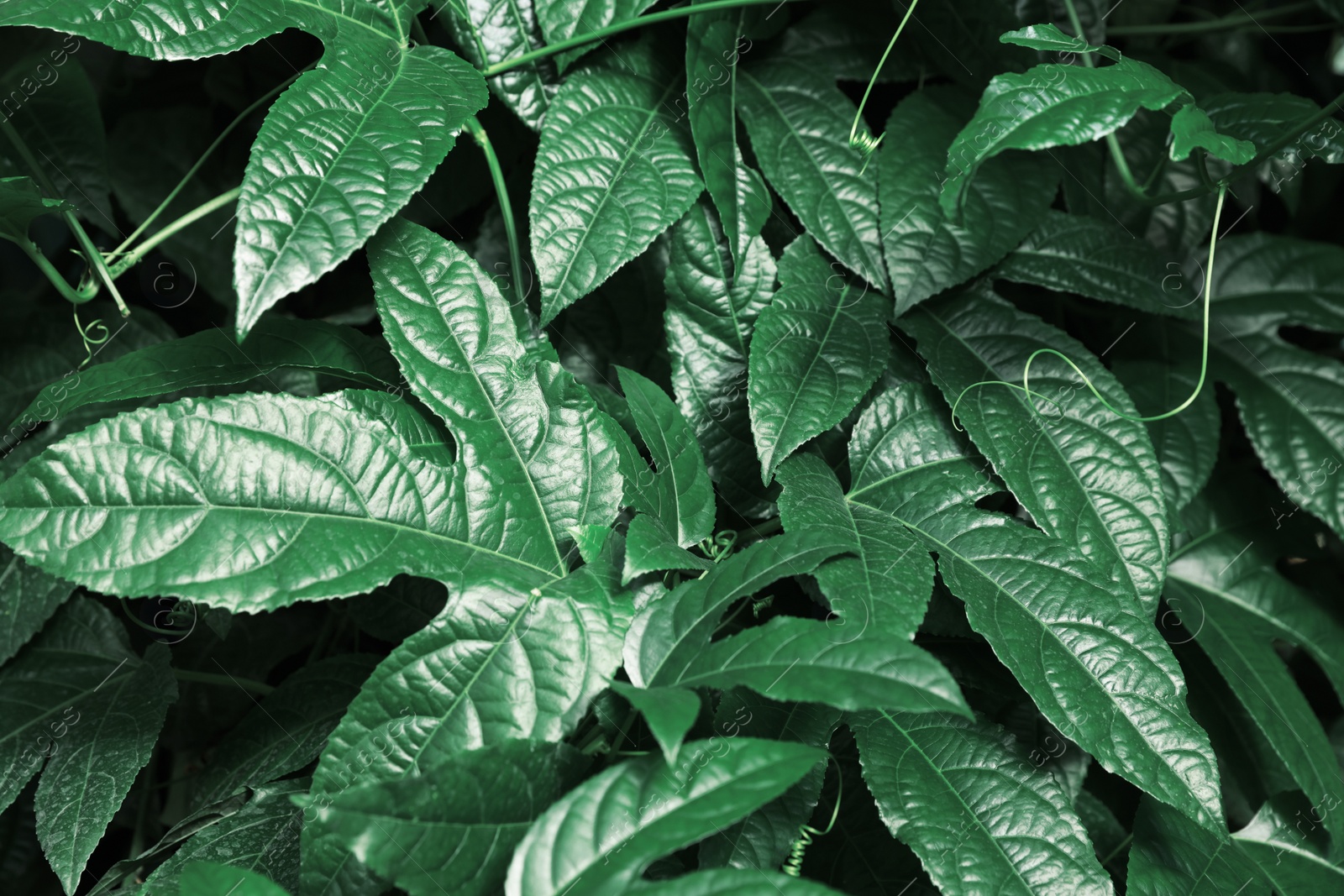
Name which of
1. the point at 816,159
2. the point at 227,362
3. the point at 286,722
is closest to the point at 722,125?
the point at 816,159

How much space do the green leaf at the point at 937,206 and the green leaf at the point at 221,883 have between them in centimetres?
75

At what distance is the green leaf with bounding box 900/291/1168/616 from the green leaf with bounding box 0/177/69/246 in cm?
83

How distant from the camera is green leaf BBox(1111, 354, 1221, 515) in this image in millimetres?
1073

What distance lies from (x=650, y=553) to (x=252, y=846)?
16.9 inches

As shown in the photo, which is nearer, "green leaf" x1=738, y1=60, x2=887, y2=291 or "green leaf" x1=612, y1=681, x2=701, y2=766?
"green leaf" x1=612, y1=681, x2=701, y2=766

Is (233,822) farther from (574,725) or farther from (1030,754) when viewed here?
(1030,754)

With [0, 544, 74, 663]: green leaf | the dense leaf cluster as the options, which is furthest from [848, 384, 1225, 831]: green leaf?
[0, 544, 74, 663]: green leaf

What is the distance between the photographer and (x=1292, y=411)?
3.78 feet

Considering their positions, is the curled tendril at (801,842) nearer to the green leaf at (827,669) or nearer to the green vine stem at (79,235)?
the green leaf at (827,669)

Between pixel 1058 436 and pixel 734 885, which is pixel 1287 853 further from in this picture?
pixel 734 885

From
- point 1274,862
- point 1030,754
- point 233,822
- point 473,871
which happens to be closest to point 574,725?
point 473,871

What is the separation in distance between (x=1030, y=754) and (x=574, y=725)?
492 millimetres

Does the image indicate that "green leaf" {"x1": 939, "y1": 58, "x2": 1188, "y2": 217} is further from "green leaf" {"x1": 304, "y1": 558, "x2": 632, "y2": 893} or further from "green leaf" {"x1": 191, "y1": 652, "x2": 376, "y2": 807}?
"green leaf" {"x1": 191, "y1": 652, "x2": 376, "y2": 807}

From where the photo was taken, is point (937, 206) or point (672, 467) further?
point (937, 206)
